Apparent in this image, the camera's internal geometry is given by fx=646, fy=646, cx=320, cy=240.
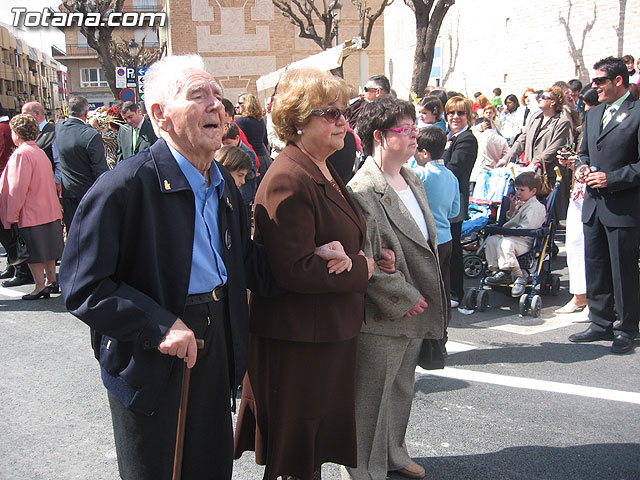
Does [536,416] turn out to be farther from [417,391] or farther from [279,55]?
[279,55]

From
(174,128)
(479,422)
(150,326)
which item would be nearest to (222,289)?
(150,326)

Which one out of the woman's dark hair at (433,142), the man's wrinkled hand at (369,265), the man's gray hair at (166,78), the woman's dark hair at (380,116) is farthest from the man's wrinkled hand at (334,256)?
the woman's dark hair at (433,142)

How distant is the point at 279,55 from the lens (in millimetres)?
41938

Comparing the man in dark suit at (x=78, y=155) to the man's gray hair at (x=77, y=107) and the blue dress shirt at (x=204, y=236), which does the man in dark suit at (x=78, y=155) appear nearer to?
the man's gray hair at (x=77, y=107)

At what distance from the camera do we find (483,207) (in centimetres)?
759

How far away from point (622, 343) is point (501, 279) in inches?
63.3

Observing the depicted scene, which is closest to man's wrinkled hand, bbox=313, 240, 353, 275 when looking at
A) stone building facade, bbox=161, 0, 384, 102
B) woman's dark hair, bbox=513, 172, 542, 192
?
woman's dark hair, bbox=513, 172, 542, 192

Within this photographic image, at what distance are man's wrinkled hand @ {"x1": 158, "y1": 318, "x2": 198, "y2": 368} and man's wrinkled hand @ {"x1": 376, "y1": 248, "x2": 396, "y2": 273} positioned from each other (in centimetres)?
119

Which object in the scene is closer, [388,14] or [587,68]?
[587,68]

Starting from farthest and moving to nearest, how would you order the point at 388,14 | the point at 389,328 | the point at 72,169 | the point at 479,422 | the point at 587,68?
the point at 388,14 → the point at 587,68 → the point at 72,169 → the point at 479,422 → the point at 389,328

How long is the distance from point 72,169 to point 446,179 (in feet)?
15.1

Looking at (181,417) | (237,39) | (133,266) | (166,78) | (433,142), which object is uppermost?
(237,39)

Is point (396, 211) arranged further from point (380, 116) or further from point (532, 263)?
point (532, 263)

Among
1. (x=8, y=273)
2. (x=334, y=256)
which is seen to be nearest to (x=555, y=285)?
(x=334, y=256)
